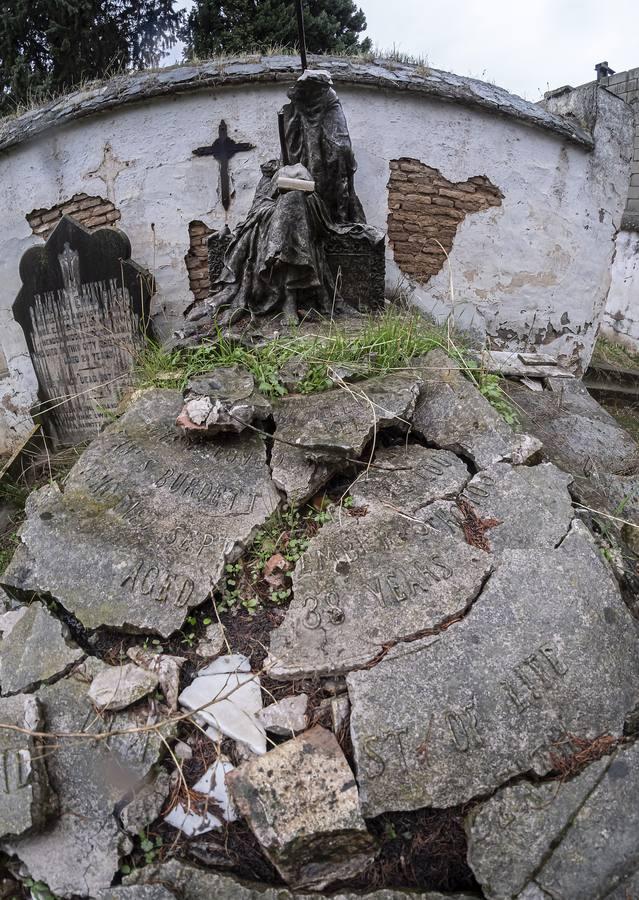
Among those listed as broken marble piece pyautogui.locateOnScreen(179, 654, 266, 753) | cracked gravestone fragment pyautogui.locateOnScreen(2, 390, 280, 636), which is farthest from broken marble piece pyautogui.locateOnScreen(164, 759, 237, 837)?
cracked gravestone fragment pyautogui.locateOnScreen(2, 390, 280, 636)

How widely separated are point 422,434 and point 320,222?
1.93 meters

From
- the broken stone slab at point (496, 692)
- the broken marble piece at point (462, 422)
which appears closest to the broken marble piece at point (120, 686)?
the broken stone slab at point (496, 692)

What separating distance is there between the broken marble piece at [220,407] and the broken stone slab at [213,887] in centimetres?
154

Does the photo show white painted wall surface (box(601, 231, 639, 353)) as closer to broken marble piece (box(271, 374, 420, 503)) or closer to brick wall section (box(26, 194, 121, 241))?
brick wall section (box(26, 194, 121, 241))

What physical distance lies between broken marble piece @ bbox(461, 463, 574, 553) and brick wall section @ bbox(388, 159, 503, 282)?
3596mm

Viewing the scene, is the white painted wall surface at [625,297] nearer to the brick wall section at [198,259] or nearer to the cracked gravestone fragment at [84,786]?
the brick wall section at [198,259]

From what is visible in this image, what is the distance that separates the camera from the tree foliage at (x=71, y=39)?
31.3 ft

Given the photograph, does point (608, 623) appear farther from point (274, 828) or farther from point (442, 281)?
point (442, 281)

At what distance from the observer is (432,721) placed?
170 centimetres

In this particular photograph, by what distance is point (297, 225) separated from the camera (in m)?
3.57

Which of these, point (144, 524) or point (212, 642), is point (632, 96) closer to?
point (144, 524)

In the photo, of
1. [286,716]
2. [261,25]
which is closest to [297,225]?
[286,716]

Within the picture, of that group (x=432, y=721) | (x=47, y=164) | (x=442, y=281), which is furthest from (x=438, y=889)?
(x=47, y=164)

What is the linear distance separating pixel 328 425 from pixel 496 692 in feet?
4.00
